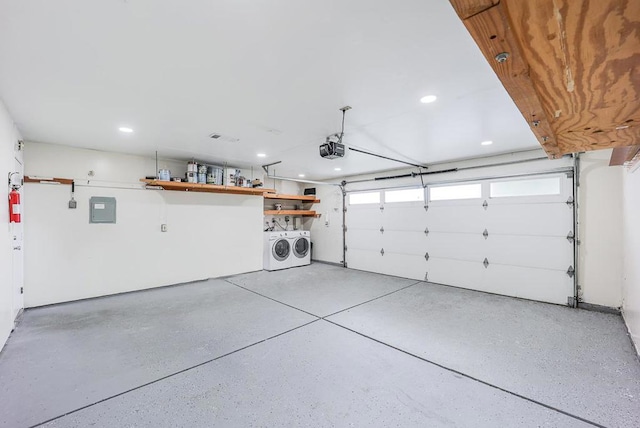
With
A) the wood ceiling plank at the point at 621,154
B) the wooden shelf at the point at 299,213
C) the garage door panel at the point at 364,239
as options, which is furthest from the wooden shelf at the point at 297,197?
the wood ceiling plank at the point at 621,154

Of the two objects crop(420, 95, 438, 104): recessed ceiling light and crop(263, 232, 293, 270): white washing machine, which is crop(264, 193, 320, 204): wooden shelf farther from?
crop(420, 95, 438, 104): recessed ceiling light

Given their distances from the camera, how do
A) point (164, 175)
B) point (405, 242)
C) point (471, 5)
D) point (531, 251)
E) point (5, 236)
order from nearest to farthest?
point (471, 5)
point (5, 236)
point (531, 251)
point (164, 175)
point (405, 242)

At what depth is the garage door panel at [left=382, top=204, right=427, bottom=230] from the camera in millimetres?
5629

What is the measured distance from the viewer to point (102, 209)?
4.29m

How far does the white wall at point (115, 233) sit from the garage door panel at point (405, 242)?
342cm

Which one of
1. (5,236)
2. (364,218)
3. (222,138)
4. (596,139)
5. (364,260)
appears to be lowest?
(364,260)

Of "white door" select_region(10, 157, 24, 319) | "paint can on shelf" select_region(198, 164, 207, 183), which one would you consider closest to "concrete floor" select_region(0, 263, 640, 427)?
"white door" select_region(10, 157, 24, 319)

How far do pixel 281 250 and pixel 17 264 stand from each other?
172 inches

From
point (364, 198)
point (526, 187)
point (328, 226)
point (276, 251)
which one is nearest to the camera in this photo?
point (526, 187)

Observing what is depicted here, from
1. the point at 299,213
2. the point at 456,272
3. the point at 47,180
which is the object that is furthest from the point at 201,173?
the point at 456,272

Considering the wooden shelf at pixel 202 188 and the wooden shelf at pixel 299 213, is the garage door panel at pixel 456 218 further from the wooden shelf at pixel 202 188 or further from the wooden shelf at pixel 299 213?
the wooden shelf at pixel 202 188

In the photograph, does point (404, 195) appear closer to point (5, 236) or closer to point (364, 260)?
point (364, 260)

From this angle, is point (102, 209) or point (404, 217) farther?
point (404, 217)

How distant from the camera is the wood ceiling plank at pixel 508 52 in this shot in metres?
0.56
